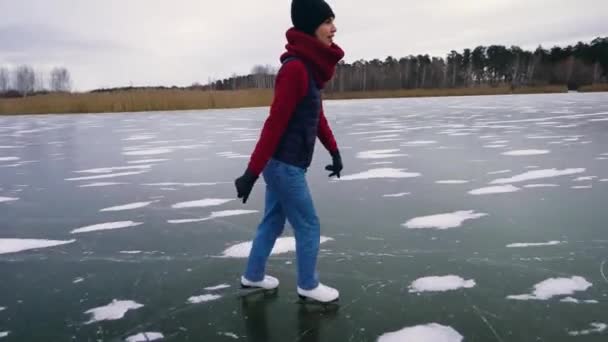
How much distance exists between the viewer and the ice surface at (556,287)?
227 centimetres

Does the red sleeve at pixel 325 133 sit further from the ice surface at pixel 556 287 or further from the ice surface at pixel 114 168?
the ice surface at pixel 114 168

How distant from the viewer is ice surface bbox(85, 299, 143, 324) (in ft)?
7.14

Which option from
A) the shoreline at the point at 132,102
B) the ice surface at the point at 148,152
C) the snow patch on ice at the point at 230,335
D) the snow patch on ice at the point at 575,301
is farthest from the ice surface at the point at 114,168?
the shoreline at the point at 132,102

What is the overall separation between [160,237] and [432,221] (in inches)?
72.3

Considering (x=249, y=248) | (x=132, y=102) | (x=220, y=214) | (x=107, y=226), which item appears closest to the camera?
(x=249, y=248)

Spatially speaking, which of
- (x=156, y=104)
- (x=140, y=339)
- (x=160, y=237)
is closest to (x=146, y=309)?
(x=140, y=339)

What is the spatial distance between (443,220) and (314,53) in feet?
6.20

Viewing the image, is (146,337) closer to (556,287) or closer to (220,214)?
(556,287)

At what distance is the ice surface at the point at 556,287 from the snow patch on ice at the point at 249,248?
1246 millimetres

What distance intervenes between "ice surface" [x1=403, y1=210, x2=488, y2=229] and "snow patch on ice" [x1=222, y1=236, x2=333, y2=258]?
672 millimetres

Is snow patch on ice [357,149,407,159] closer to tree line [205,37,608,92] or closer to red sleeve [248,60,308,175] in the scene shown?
red sleeve [248,60,308,175]

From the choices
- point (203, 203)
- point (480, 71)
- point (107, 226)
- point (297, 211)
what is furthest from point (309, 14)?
point (480, 71)

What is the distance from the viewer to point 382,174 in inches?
218

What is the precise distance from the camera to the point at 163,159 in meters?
7.38
